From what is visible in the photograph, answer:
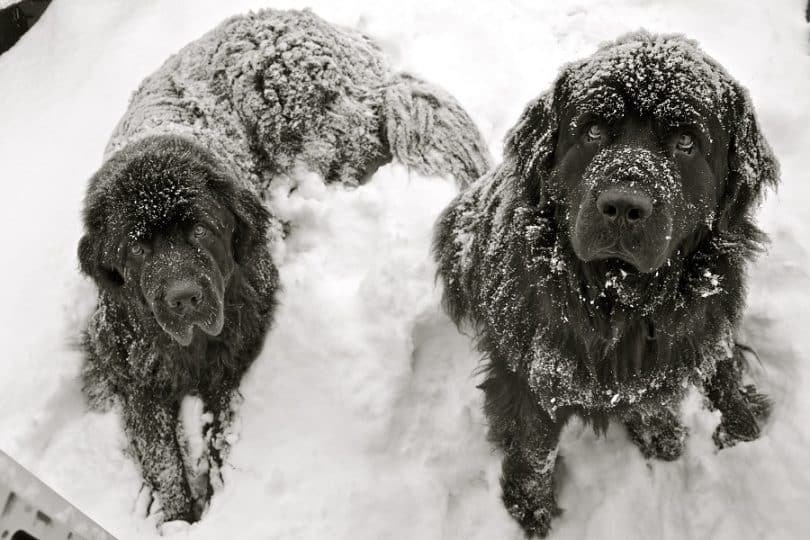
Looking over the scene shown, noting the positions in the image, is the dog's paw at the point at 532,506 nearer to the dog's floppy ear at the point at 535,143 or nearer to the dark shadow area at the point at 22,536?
the dog's floppy ear at the point at 535,143

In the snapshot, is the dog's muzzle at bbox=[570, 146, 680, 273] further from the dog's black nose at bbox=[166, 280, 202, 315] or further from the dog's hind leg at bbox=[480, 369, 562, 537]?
the dog's black nose at bbox=[166, 280, 202, 315]

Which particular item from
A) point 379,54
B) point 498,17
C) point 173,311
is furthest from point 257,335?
point 498,17

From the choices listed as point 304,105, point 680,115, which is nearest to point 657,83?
point 680,115

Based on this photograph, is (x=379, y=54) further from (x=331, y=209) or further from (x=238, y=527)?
(x=238, y=527)

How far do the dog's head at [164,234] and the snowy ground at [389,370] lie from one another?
29.5 inches

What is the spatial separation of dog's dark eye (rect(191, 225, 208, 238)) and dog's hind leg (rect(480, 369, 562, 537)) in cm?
138

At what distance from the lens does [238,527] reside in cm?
282

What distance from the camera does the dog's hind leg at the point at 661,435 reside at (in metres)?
2.83

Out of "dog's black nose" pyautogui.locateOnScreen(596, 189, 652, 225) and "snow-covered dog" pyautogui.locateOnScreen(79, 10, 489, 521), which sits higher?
"dog's black nose" pyautogui.locateOnScreen(596, 189, 652, 225)

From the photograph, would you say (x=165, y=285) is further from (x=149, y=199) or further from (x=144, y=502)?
(x=144, y=502)

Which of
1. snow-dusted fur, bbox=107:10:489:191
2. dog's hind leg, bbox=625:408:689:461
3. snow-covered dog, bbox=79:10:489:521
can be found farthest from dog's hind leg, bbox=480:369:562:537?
snow-dusted fur, bbox=107:10:489:191

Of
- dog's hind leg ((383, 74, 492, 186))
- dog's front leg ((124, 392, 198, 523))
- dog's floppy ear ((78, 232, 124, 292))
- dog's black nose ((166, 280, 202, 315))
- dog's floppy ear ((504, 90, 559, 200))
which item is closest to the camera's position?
dog's floppy ear ((504, 90, 559, 200))

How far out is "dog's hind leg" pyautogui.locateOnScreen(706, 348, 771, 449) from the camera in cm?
273

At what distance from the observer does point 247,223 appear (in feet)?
9.66
